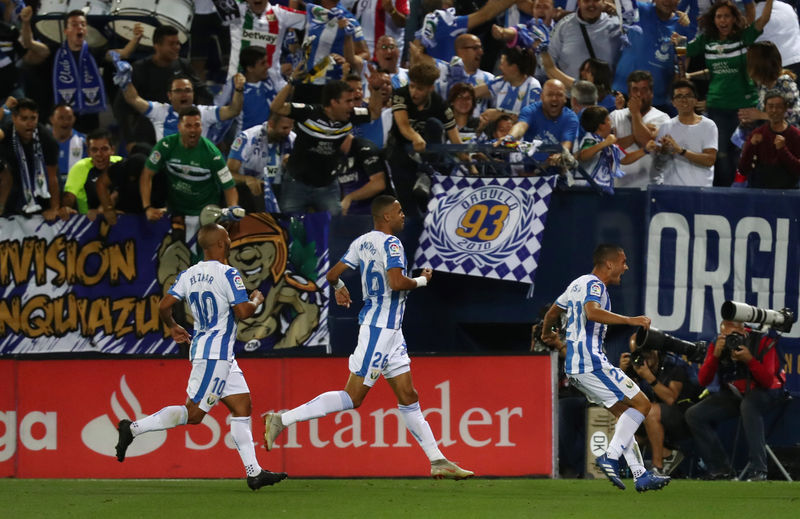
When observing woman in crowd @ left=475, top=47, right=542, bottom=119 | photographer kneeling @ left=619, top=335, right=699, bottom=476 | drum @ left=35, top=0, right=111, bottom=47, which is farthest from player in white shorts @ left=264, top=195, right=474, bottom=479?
drum @ left=35, top=0, right=111, bottom=47

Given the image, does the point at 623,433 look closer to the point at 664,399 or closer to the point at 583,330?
the point at 583,330

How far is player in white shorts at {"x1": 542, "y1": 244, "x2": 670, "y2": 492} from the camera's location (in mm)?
10008

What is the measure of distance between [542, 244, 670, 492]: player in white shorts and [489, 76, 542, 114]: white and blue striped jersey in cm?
442

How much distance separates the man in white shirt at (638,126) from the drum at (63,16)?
20.6ft

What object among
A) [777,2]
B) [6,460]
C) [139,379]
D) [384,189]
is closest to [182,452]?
[139,379]

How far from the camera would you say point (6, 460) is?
39.3 ft

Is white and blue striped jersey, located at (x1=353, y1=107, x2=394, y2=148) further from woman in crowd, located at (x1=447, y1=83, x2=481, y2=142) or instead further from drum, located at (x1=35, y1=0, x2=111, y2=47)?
drum, located at (x1=35, y1=0, x2=111, y2=47)

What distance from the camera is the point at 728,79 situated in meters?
14.4

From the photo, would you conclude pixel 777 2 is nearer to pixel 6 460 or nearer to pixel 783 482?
pixel 783 482

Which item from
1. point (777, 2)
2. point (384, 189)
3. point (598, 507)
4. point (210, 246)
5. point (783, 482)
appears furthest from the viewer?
point (777, 2)

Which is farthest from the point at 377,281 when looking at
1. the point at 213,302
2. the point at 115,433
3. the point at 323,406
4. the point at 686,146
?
the point at 686,146

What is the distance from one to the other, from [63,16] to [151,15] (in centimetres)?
101

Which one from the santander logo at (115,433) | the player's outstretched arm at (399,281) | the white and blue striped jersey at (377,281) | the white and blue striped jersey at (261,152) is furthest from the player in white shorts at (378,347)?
the white and blue striped jersey at (261,152)

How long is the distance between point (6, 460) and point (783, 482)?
6946 mm
